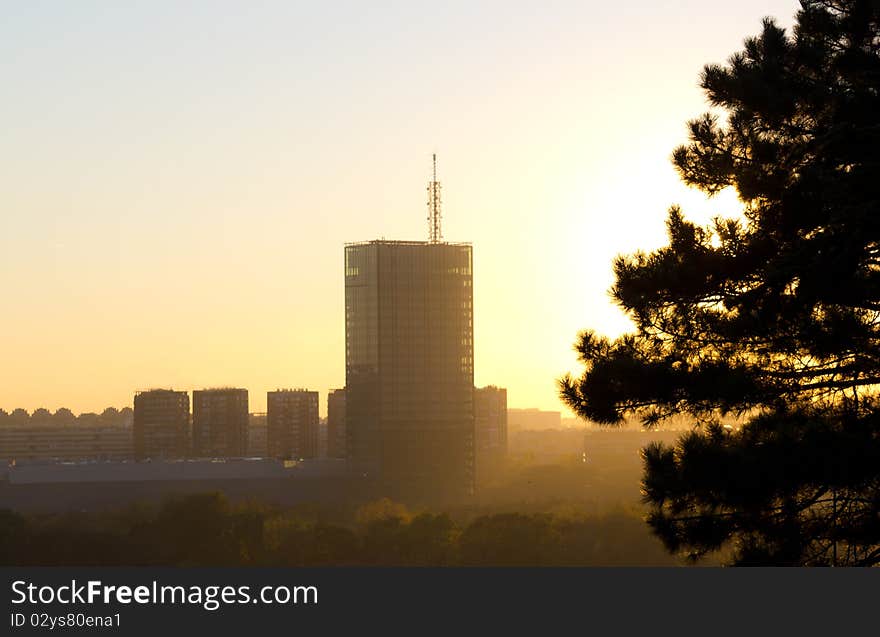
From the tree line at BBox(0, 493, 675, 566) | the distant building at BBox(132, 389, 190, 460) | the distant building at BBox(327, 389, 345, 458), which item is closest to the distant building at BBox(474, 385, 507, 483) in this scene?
the distant building at BBox(327, 389, 345, 458)

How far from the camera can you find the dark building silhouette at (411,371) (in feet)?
429

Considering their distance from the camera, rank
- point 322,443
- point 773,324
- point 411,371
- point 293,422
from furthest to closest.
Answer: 1. point 322,443
2. point 293,422
3. point 411,371
4. point 773,324

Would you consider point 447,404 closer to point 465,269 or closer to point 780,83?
point 465,269

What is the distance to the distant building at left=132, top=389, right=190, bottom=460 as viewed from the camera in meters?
167

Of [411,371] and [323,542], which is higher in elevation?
[411,371]

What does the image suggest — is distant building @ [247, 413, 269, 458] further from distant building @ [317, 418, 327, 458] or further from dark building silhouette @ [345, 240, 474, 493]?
dark building silhouette @ [345, 240, 474, 493]

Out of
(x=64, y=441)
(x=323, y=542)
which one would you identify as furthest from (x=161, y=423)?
(x=323, y=542)

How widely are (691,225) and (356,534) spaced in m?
61.6

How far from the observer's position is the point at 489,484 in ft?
470

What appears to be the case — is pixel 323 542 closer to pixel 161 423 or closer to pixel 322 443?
pixel 161 423

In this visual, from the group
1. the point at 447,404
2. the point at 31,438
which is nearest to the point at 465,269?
the point at 447,404

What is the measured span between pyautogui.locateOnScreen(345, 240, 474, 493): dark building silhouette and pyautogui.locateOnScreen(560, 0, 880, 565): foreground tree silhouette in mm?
112184

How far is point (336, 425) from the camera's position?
158375 mm

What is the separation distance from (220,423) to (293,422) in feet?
26.3
